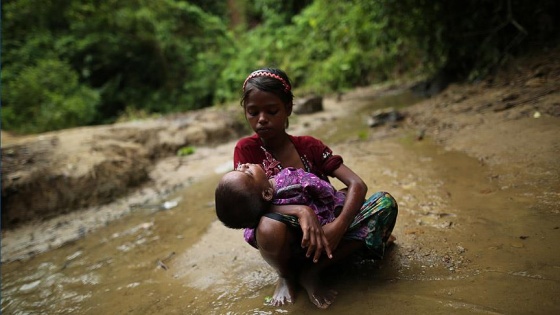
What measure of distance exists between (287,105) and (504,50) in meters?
5.54

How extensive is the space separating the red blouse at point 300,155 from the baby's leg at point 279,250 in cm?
41

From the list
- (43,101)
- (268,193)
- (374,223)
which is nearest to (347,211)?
(374,223)

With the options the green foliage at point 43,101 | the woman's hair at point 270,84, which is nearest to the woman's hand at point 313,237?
the woman's hair at point 270,84

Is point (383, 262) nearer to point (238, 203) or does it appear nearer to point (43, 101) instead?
point (238, 203)

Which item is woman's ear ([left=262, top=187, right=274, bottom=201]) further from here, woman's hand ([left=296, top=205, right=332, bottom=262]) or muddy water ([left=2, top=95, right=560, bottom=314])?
muddy water ([left=2, top=95, right=560, bottom=314])

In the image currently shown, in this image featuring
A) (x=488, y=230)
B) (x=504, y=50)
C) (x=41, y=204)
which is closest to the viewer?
(x=488, y=230)

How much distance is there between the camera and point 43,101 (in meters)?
8.99

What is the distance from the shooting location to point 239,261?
2314mm

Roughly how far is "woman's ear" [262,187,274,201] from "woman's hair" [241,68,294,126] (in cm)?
48

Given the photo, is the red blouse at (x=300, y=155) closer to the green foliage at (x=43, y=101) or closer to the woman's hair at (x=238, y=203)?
the woman's hair at (x=238, y=203)

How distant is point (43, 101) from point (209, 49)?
25.7 ft

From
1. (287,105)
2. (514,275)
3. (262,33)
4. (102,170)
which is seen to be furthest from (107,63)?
(514,275)

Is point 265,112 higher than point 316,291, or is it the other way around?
point 265,112

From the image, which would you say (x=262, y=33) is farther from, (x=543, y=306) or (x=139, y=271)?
(x=543, y=306)
